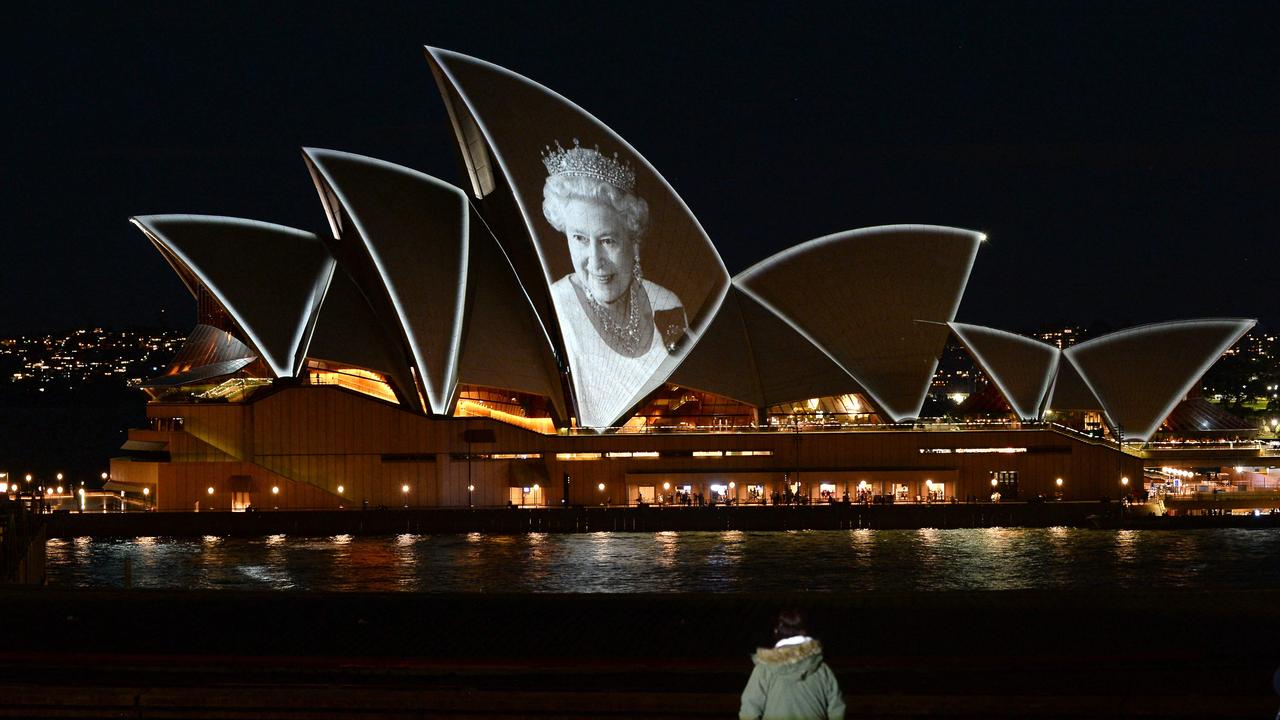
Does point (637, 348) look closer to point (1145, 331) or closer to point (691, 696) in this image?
point (1145, 331)

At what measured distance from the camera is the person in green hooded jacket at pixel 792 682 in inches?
236

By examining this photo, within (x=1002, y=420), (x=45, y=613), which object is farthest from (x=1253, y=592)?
(x=1002, y=420)

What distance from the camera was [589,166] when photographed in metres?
39.3

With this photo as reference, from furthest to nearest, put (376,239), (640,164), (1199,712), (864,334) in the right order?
(864,334) < (640,164) < (376,239) < (1199,712)

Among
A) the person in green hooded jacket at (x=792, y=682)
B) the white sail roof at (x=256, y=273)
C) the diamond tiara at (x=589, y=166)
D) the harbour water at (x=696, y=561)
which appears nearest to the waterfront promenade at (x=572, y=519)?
the harbour water at (x=696, y=561)

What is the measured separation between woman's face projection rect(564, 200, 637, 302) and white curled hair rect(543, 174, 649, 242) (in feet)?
0.54

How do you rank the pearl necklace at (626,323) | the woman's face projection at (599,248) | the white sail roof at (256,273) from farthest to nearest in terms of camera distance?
the pearl necklace at (626,323) < the woman's face projection at (599,248) < the white sail roof at (256,273)

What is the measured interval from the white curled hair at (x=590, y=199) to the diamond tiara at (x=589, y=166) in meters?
0.14

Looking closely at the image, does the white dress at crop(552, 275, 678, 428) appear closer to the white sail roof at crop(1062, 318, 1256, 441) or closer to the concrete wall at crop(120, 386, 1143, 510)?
the concrete wall at crop(120, 386, 1143, 510)

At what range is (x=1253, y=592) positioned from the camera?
14.9 metres

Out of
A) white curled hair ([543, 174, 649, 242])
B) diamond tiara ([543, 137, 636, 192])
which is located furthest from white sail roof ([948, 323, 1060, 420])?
diamond tiara ([543, 137, 636, 192])

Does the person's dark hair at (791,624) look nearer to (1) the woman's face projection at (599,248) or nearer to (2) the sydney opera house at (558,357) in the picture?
(2) the sydney opera house at (558,357)

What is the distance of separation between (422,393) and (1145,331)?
81.8ft

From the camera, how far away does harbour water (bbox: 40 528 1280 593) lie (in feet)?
87.2
